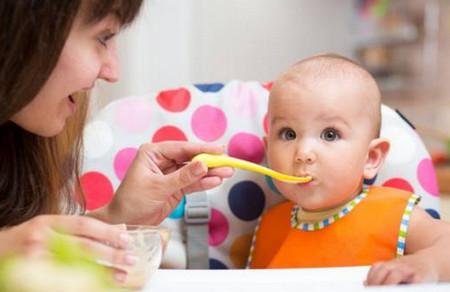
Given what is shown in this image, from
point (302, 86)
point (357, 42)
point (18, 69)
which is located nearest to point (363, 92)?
point (302, 86)

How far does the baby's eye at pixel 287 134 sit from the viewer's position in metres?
0.95

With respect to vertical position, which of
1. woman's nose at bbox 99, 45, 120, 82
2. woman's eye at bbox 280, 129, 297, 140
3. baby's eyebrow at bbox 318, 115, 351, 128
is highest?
woman's nose at bbox 99, 45, 120, 82

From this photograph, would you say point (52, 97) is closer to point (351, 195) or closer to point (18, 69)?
point (18, 69)

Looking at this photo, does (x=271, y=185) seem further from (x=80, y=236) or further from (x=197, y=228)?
(x=80, y=236)

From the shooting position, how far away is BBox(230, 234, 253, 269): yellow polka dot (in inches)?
40.4

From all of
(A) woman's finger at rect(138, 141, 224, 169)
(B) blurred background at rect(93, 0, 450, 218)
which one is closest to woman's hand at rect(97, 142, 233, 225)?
(A) woman's finger at rect(138, 141, 224, 169)

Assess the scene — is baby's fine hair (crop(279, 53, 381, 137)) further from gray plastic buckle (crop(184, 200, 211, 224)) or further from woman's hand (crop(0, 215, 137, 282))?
woman's hand (crop(0, 215, 137, 282))

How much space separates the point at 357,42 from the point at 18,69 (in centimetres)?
164

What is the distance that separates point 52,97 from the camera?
0.71m

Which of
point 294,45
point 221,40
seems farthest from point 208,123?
point 294,45

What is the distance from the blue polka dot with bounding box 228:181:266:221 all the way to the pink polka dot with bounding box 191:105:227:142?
0.09 m

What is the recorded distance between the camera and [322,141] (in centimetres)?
92

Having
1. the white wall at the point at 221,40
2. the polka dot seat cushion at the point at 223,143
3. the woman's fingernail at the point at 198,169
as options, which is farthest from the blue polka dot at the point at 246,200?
the white wall at the point at 221,40

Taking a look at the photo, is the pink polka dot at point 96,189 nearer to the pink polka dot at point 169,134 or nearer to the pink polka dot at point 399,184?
the pink polka dot at point 169,134
